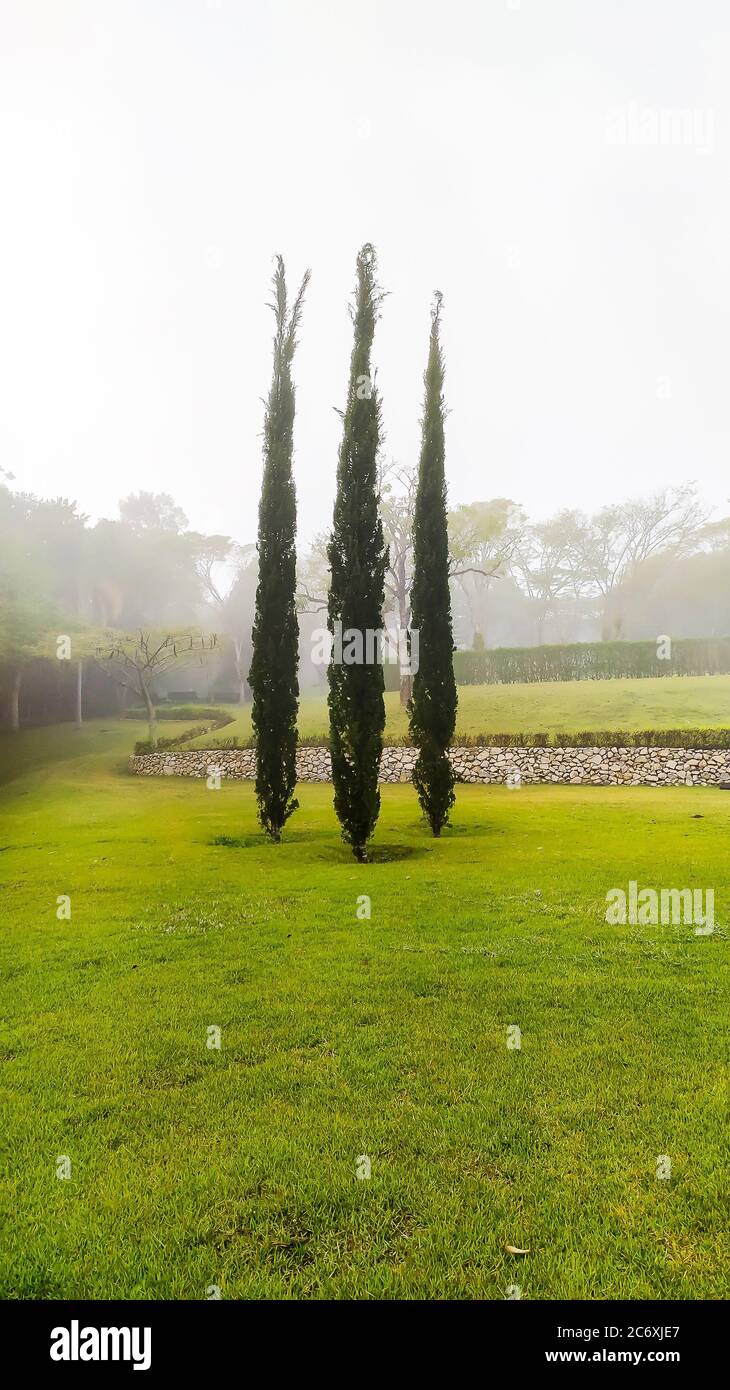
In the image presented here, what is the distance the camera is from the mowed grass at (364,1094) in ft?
8.05

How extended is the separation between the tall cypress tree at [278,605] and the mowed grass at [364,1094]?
160 inches

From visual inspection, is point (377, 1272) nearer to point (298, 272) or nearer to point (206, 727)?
point (298, 272)

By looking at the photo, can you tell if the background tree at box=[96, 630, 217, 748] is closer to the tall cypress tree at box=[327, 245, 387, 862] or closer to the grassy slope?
the grassy slope

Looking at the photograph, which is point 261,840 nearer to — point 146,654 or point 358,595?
point 358,595

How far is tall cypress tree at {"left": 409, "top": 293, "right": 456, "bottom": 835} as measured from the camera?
1255cm

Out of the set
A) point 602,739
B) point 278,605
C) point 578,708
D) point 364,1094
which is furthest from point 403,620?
point 364,1094

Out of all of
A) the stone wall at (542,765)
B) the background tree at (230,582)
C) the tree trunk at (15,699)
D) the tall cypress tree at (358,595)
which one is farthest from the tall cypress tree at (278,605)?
the background tree at (230,582)

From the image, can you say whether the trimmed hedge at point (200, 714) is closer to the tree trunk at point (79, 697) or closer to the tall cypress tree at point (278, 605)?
the tree trunk at point (79, 697)

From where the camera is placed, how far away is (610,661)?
103 feet

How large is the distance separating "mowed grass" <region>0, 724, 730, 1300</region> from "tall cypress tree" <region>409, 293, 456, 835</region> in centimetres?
413

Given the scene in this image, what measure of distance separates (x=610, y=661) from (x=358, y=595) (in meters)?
23.4

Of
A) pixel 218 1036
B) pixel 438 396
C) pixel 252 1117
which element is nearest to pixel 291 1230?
pixel 252 1117

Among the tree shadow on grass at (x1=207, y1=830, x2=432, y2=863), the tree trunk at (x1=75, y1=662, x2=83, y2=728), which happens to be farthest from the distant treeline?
→ the tree shadow on grass at (x1=207, y1=830, x2=432, y2=863)
